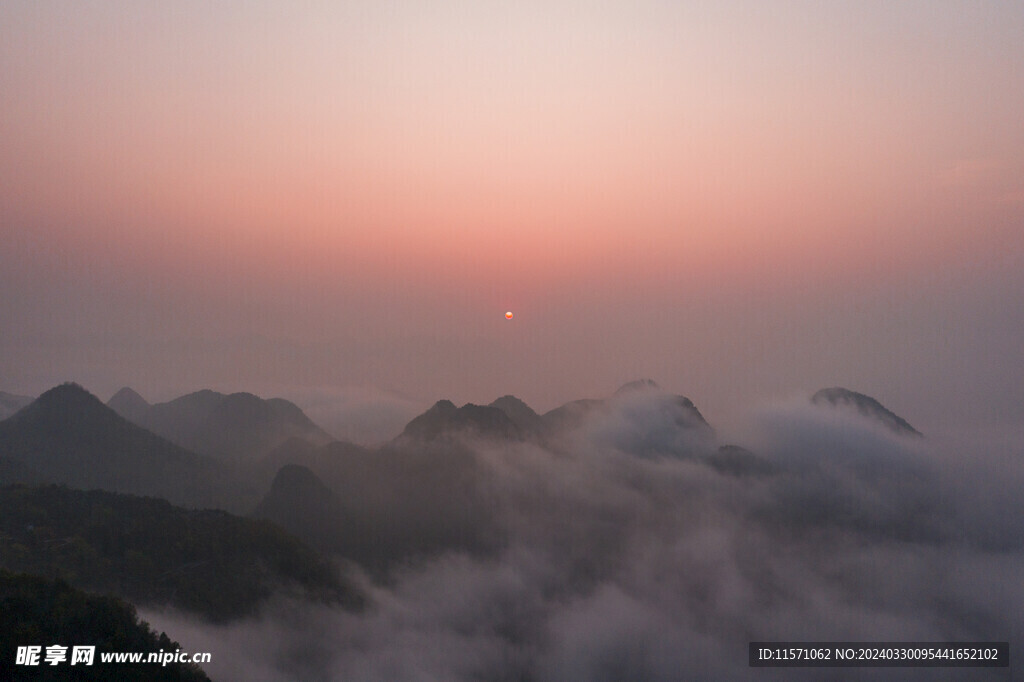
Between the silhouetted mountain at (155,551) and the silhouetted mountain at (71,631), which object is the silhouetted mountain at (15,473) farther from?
the silhouetted mountain at (71,631)

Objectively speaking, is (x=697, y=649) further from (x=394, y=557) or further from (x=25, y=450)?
(x=25, y=450)

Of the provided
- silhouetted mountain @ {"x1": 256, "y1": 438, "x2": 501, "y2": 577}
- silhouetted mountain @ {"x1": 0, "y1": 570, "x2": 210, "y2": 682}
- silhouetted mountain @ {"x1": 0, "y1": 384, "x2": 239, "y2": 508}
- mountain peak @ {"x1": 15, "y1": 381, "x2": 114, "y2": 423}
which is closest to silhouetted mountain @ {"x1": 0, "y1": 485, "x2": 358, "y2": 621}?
silhouetted mountain @ {"x1": 0, "y1": 570, "x2": 210, "y2": 682}

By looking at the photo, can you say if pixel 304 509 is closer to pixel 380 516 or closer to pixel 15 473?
pixel 380 516

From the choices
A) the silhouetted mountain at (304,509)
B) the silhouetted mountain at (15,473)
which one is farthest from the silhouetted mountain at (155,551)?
the silhouetted mountain at (304,509)

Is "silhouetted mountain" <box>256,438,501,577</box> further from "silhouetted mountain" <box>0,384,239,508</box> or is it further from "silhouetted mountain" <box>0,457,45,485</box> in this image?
"silhouetted mountain" <box>0,457,45,485</box>

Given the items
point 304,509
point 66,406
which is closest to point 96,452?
point 66,406

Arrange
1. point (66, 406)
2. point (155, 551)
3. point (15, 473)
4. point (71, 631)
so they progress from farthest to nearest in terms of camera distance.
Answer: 1. point (66, 406)
2. point (15, 473)
3. point (155, 551)
4. point (71, 631)
